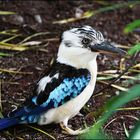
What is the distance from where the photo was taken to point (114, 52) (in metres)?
3.24

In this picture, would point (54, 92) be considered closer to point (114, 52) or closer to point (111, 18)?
point (114, 52)

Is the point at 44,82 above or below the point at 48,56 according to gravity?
above

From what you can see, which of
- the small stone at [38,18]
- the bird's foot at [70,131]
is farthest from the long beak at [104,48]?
the small stone at [38,18]

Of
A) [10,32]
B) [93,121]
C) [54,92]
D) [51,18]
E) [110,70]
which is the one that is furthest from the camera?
[51,18]

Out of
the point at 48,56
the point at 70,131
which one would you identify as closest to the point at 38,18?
the point at 48,56

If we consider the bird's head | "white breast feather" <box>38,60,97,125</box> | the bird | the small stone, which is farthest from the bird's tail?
the small stone

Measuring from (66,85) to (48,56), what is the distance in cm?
105

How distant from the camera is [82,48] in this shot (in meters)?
3.23

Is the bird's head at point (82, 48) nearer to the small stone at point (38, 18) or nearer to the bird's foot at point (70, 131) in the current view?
the bird's foot at point (70, 131)

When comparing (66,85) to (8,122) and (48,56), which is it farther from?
(48,56)

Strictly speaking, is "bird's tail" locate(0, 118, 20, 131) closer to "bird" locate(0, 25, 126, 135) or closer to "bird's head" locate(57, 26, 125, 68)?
"bird" locate(0, 25, 126, 135)

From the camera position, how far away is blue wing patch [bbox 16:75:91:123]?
315 centimetres

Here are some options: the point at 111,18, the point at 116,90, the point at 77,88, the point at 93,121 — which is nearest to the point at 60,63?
the point at 77,88

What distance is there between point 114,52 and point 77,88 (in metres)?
0.30
